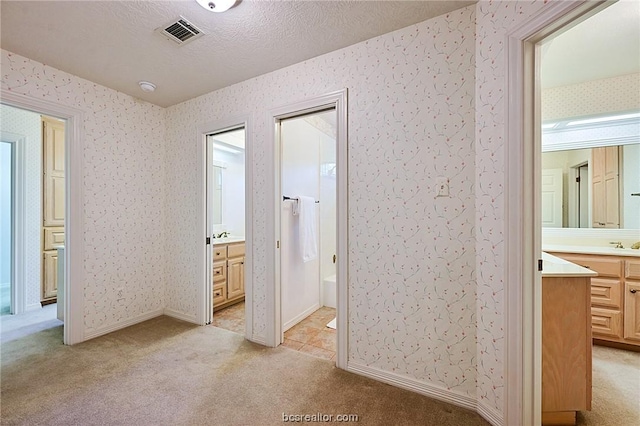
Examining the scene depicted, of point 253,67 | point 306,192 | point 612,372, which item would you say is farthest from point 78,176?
point 612,372

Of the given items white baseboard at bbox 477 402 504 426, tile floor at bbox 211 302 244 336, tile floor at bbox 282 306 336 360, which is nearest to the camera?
white baseboard at bbox 477 402 504 426

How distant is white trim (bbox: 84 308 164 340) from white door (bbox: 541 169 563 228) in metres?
4.42

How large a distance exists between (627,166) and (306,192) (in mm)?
3209

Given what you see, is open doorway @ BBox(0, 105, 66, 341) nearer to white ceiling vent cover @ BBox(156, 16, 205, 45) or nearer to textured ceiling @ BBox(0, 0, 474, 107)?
textured ceiling @ BBox(0, 0, 474, 107)

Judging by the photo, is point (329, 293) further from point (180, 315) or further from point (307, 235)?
point (180, 315)

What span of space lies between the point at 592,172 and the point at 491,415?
106 inches

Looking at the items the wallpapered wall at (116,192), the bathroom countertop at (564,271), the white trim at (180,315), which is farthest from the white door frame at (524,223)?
the wallpapered wall at (116,192)

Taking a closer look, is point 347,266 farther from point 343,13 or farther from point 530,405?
point 343,13

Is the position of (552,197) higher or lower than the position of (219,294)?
higher

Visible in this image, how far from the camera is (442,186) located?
1660mm

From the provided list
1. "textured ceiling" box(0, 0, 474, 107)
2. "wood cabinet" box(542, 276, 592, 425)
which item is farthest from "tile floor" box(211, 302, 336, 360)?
"textured ceiling" box(0, 0, 474, 107)

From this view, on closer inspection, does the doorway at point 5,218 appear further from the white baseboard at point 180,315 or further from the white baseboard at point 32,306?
the white baseboard at point 180,315

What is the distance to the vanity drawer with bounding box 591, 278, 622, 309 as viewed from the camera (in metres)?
2.26

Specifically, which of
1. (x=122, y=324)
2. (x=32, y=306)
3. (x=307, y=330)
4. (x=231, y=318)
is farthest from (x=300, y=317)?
(x=32, y=306)
